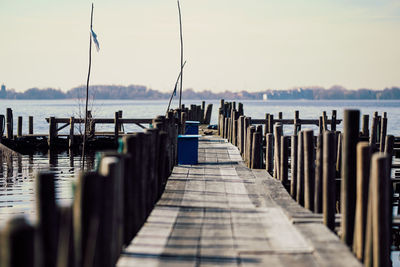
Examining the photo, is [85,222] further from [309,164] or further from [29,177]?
[29,177]

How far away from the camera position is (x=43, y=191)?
492cm

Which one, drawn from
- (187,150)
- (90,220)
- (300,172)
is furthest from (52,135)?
(90,220)

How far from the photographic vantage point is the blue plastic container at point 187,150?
15.6 metres

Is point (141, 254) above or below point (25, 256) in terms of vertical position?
below

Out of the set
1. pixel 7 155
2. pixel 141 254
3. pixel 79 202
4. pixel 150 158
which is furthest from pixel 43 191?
pixel 7 155

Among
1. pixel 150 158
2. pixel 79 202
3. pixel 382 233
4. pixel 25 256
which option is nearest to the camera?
pixel 25 256

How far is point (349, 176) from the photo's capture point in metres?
7.71

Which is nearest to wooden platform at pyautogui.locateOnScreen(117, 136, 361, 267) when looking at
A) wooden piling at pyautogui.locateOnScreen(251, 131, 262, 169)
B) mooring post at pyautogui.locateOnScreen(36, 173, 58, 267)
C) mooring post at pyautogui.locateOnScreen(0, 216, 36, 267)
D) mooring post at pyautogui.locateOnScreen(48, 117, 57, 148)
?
mooring post at pyautogui.locateOnScreen(36, 173, 58, 267)

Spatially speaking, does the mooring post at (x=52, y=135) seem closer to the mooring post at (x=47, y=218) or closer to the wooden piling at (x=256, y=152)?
the wooden piling at (x=256, y=152)

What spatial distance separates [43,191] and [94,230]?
73 cm

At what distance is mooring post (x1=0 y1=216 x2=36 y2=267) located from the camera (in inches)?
148

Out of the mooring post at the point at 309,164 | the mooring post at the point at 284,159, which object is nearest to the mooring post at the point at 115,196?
the mooring post at the point at 309,164

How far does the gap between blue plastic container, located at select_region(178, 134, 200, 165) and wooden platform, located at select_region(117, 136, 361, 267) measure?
3.34m

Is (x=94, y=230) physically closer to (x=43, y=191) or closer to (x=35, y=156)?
(x=43, y=191)
